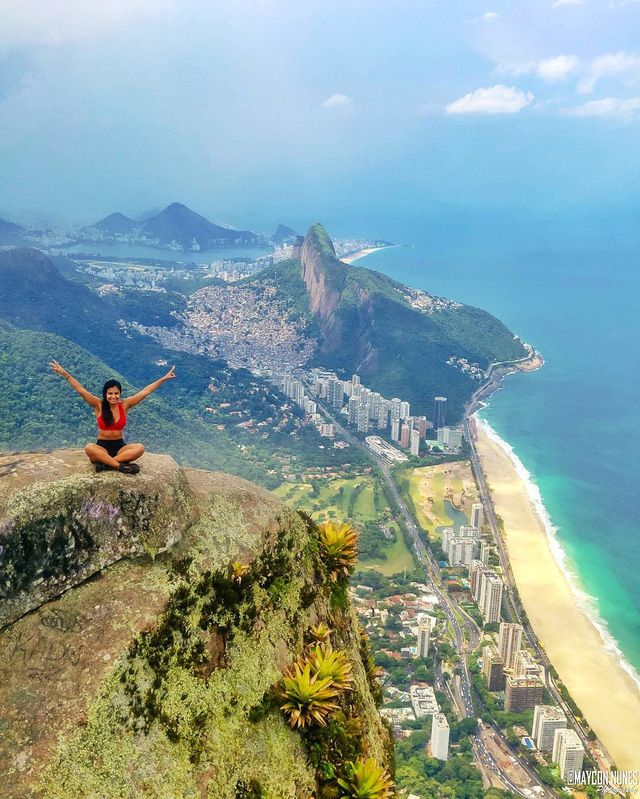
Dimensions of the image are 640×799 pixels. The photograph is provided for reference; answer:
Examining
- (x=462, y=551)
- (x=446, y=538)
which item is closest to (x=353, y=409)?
(x=446, y=538)

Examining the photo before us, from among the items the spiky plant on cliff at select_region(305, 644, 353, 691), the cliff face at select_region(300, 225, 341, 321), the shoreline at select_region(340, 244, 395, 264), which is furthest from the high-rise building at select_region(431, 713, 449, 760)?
the shoreline at select_region(340, 244, 395, 264)

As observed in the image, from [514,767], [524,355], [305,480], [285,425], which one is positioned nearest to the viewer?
[514,767]

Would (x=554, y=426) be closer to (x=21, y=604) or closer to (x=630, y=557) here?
(x=630, y=557)

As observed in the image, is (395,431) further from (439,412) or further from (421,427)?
(439,412)

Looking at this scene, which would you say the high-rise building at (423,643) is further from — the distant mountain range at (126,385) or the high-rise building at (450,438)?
the high-rise building at (450,438)

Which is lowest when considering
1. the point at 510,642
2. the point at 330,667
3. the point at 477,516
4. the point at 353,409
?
the point at 510,642

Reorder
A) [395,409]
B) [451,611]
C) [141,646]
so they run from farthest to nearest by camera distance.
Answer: [395,409] < [451,611] < [141,646]

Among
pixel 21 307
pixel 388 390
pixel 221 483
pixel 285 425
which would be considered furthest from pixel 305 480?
pixel 221 483

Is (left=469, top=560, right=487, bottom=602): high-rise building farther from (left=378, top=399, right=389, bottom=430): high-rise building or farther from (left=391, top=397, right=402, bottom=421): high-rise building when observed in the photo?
(left=391, top=397, right=402, bottom=421): high-rise building
